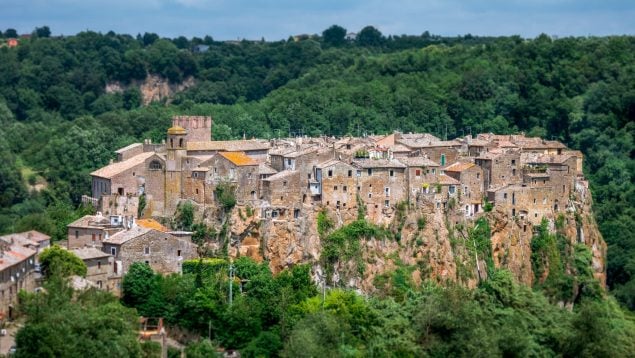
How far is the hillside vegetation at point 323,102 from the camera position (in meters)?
75.2

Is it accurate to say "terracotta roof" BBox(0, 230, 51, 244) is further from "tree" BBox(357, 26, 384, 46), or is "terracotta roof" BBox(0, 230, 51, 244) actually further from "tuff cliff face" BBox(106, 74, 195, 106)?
"tree" BBox(357, 26, 384, 46)

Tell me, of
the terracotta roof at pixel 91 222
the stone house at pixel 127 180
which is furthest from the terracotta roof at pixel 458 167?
the terracotta roof at pixel 91 222

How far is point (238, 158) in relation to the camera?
59.8 m

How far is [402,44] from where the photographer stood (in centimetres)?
14112

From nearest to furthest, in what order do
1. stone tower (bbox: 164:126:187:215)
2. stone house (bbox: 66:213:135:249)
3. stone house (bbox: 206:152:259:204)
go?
stone house (bbox: 66:213:135:249) → stone house (bbox: 206:152:259:204) → stone tower (bbox: 164:126:187:215)

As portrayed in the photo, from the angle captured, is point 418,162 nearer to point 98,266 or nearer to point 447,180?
point 447,180

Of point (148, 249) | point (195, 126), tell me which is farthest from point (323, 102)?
point (148, 249)

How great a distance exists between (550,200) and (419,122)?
78.9 ft

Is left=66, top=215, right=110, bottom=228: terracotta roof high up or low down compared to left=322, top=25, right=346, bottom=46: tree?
down

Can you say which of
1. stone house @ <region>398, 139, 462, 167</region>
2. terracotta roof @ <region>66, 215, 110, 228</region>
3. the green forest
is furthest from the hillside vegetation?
stone house @ <region>398, 139, 462, 167</region>

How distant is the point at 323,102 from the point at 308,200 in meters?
30.4

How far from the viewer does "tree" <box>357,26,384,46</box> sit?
Answer: 14362 centimetres

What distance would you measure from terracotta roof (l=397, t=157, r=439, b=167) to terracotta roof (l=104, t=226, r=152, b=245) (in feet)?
41.5

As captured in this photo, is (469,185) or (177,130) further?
(469,185)
